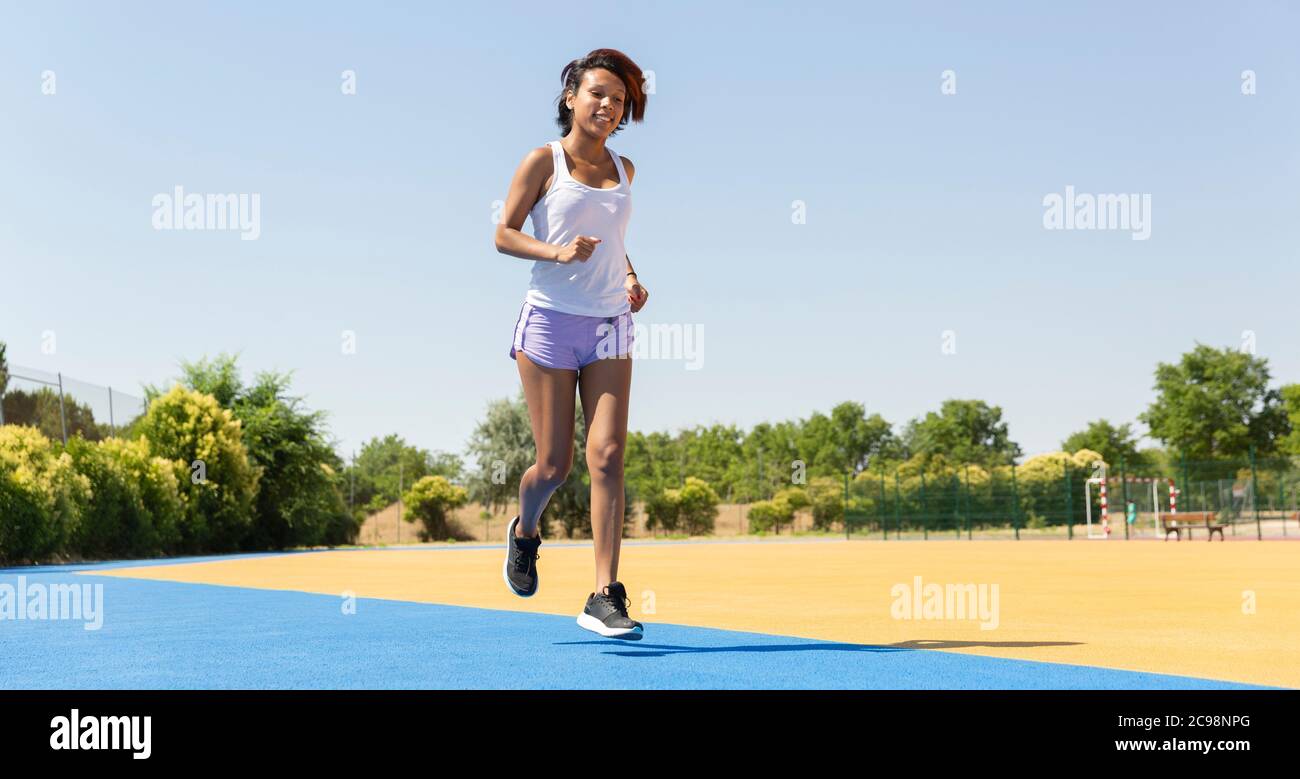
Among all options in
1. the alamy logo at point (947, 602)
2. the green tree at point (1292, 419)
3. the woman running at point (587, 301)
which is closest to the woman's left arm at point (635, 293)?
the woman running at point (587, 301)

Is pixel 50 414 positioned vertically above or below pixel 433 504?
above

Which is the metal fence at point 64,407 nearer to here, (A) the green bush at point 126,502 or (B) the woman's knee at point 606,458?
(A) the green bush at point 126,502

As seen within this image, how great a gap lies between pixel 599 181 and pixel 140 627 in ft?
12.1

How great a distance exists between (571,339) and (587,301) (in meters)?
0.18

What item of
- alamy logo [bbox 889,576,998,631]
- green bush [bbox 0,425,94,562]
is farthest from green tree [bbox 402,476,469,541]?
alamy logo [bbox 889,576,998,631]

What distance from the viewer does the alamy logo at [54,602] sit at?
721 cm

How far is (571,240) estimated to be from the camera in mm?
5090

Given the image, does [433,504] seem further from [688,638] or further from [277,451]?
[688,638]

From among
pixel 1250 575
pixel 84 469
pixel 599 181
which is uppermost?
pixel 599 181

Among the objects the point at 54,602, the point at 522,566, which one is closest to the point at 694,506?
the point at 54,602

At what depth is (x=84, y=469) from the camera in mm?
20094

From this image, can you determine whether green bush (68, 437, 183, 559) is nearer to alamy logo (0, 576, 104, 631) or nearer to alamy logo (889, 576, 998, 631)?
alamy logo (0, 576, 104, 631)
